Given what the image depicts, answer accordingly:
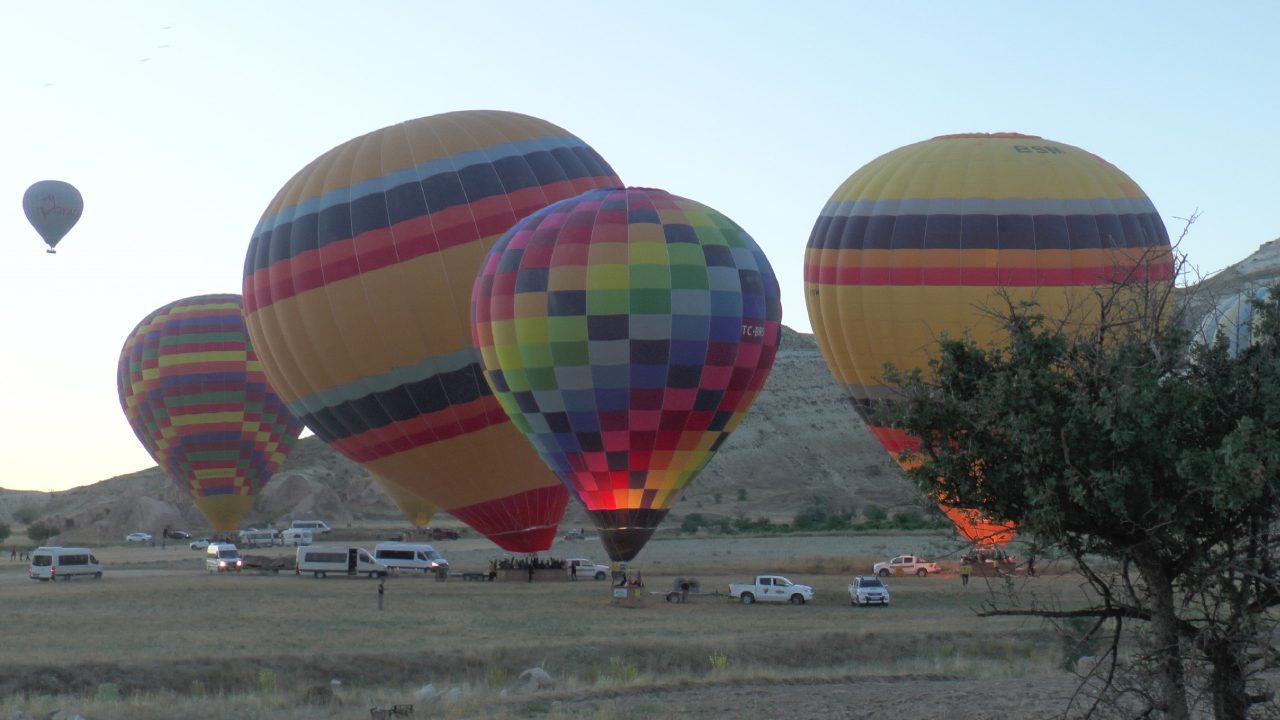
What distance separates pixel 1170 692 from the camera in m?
13.9

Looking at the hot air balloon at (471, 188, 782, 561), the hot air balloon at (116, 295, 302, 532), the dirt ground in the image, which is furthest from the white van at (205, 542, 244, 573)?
the dirt ground

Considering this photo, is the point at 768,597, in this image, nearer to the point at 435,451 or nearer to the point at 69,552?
the point at 435,451

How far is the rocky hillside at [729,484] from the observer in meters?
107

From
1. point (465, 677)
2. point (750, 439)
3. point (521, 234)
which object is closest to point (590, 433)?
point (521, 234)

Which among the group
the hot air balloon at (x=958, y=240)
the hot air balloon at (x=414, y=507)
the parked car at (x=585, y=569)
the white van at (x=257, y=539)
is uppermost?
the hot air balloon at (x=958, y=240)

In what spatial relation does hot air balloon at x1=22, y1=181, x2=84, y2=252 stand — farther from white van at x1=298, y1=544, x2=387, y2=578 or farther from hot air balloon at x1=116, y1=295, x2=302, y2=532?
white van at x1=298, y1=544, x2=387, y2=578

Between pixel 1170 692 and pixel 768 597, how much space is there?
77.6 feet

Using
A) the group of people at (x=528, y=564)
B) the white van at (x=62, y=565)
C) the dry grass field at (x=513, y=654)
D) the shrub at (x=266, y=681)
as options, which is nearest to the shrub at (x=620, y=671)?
the dry grass field at (x=513, y=654)

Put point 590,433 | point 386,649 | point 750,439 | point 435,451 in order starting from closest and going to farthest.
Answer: point 386,649
point 590,433
point 435,451
point 750,439

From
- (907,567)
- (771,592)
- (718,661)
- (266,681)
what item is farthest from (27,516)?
(718,661)

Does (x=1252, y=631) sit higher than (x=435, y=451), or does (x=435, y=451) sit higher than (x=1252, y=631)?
(x=435, y=451)

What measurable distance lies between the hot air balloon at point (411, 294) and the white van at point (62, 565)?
465 inches

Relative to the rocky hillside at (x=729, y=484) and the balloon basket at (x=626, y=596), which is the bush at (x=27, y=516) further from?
the balloon basket at (x=626, y=596)

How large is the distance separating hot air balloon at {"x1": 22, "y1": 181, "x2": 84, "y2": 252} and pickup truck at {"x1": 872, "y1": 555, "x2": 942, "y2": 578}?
113 ft
